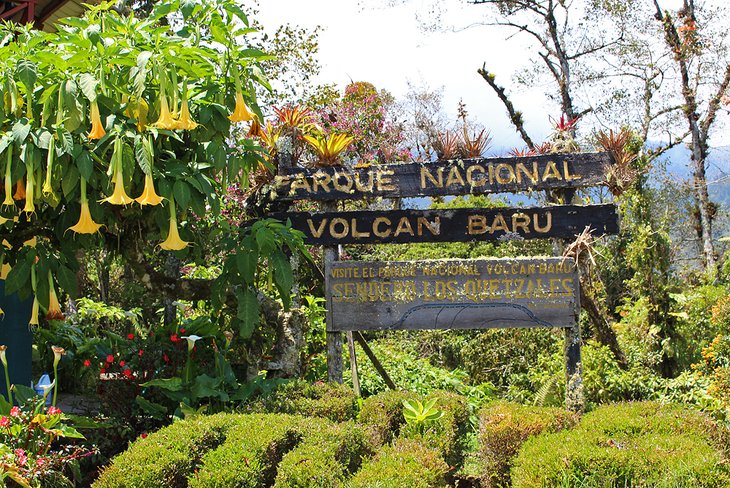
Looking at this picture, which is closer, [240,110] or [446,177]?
[240,110]

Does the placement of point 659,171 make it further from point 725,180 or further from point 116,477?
point 116,477

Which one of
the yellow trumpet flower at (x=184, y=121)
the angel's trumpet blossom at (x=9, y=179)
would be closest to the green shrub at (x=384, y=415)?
the yellow trumpet flower at (x=184, y=121)

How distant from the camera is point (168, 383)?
5879 millimetres

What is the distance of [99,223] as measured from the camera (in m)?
5.48

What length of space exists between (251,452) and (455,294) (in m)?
2.95

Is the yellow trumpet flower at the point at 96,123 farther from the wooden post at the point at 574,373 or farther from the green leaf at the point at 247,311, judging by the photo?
the wooden post at the point at 574,373

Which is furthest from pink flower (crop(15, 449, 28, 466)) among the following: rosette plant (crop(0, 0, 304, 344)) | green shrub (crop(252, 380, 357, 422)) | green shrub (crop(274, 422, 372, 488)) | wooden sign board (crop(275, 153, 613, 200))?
wooden sign board (crop(275, 153, 613, 200))

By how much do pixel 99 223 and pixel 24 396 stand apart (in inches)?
56.3

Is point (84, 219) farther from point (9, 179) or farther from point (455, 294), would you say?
point (455, 294)

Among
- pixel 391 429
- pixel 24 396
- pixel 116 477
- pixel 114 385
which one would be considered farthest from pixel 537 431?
A: pixel 24 396

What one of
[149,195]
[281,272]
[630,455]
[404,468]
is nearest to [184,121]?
[149,195]

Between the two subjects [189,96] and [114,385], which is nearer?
[189,96]

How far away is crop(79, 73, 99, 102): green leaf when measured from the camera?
474cm

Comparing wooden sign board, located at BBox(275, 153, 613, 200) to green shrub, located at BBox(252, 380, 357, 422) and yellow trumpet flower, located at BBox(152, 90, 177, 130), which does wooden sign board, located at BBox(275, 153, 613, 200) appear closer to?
green shrub, located at BBox(252, 380, 357, 422)
